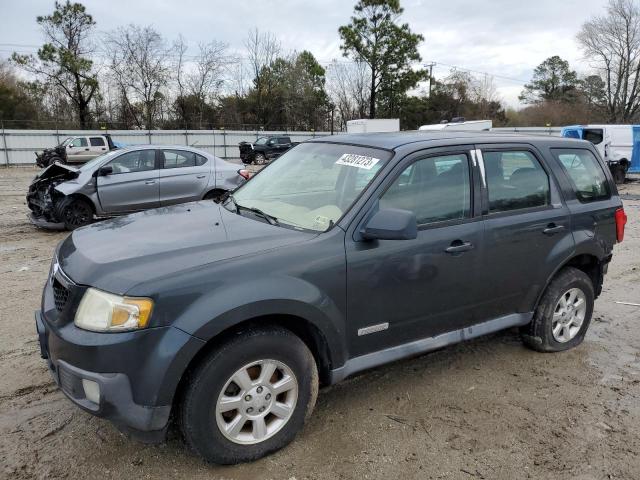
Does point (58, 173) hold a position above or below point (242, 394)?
above

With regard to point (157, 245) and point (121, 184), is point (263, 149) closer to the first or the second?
point (121, 184)

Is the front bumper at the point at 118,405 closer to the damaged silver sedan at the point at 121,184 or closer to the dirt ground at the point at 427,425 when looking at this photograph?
the dirt ground at the point at 427,425

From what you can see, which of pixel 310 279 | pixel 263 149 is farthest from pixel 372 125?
pixel 310 279

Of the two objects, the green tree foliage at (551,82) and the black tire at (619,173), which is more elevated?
the green tree foliage at (551,82)

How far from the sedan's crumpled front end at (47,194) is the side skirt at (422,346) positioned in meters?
7.75

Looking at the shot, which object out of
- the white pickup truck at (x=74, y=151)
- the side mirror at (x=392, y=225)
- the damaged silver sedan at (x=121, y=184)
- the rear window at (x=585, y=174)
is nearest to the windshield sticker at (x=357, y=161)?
the side mirror at (x=392, y=225)

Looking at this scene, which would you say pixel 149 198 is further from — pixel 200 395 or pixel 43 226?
pixel 200 395

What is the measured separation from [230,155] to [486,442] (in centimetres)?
3295

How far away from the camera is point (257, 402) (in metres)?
2.72

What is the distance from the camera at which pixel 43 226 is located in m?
9.33

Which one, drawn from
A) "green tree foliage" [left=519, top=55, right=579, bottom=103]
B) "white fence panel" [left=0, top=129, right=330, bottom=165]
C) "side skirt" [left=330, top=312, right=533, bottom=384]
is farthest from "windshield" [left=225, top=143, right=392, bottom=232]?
"green tree foliage" [left=519, top=55, right=579, bottom=103]

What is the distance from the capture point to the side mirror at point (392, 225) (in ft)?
9.28

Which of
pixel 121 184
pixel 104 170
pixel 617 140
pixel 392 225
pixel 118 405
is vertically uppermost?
pixel 617 140

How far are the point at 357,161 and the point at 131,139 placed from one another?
103 feet
